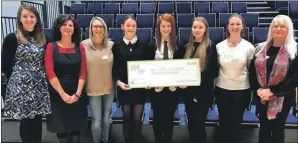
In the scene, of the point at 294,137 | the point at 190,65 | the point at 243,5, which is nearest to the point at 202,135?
the point at 190,65

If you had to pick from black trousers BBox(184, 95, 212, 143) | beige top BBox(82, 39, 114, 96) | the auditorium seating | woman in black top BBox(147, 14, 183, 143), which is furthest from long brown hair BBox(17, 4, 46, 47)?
the auditorium seating

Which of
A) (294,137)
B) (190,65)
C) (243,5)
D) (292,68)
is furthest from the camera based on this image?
(243,5)

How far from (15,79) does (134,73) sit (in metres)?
1.02

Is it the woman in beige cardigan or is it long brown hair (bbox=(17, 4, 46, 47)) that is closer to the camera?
long brown hair (bbox=(17, 4, 46, 47))

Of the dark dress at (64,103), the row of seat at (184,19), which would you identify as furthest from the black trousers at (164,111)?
the row of seat at (184,19)

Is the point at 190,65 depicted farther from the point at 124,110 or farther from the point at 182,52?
the point at 124,110

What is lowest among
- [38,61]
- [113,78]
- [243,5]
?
[113,78]

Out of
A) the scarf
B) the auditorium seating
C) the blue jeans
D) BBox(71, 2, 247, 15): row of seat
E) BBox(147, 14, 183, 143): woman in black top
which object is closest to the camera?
the scarf

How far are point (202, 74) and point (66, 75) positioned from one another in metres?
1.23

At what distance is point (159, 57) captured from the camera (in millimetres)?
2689

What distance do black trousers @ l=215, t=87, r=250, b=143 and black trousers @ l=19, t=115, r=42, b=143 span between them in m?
1.68

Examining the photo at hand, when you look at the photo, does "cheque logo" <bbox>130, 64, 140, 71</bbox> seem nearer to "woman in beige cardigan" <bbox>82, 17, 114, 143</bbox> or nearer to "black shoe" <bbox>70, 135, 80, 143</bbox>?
"woman in beige cardigan" <bbox>82, 17, 114, 143</bbox>

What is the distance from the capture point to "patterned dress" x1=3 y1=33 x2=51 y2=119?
2.43m

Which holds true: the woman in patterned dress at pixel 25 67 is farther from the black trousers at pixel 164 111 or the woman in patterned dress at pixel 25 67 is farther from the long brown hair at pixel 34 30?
the black trousers at pixel 164 111
